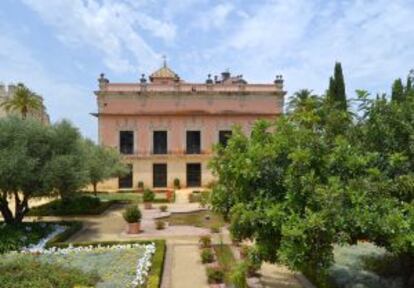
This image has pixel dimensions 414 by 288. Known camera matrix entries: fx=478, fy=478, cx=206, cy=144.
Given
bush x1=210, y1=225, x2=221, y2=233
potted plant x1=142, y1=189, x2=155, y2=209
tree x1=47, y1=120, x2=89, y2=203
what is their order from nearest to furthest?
tree x1=47, y1=120, x2=89, y2=203, bush x1=210, y1=225, x2=221, y2=233, potted plant x1=142, y1=189, x2=155, y2=209

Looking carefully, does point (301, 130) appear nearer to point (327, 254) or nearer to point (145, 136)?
point (327, 254)

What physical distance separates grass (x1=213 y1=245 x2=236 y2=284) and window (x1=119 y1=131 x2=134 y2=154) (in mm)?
27055

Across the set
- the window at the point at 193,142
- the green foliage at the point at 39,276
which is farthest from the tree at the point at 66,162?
the window at the point at 193,142

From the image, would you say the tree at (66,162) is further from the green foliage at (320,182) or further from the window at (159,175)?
the window at (159,175)

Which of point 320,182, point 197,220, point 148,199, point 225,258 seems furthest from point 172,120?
point 320,182

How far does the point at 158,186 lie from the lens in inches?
1647

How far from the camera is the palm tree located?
39938 mm

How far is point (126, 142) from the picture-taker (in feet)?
137

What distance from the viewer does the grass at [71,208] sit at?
24.8 metres

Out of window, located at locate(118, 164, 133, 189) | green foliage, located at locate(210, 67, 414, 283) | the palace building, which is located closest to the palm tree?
the palace building

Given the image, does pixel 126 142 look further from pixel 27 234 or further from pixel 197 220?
pixel 27 234

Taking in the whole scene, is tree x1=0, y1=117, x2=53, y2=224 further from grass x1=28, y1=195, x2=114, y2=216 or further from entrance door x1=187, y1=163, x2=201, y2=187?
entrance door x1=187, y1=163, x2=201, y2=187

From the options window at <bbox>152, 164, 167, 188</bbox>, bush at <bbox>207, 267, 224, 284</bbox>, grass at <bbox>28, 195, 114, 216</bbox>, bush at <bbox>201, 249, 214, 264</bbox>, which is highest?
window at <bbox>152, 164, 167, 188</bbox>

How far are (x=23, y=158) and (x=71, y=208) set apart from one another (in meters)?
9.33
